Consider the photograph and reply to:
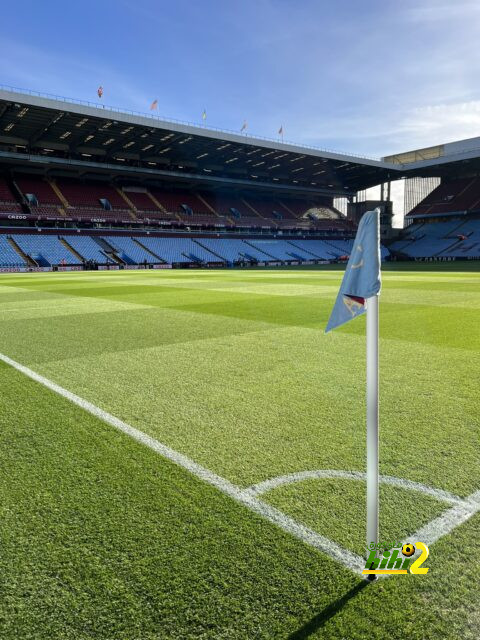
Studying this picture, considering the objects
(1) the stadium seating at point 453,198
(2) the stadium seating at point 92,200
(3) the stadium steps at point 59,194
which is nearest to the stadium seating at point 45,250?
(2) the stadium seating at point 92,200

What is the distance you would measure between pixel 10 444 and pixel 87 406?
109cm

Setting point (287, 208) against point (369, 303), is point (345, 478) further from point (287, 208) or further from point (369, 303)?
point (287, 208)

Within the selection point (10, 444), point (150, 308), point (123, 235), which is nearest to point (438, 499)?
point (10, 444)

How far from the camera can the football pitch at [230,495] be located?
2111 mm

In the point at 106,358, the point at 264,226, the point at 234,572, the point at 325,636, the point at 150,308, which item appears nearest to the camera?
the point at 325,636

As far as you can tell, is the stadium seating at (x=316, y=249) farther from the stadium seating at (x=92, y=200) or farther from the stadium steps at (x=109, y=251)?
the stadium steps at (x=109, y=251)

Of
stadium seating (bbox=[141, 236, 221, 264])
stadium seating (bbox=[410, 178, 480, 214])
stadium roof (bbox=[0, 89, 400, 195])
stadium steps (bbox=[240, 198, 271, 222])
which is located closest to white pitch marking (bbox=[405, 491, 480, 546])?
stadium roof (bbox=[0, 89, 400, 195])

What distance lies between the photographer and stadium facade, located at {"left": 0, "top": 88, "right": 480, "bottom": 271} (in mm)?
48469

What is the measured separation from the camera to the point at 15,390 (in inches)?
221

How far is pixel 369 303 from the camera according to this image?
7.47 feet

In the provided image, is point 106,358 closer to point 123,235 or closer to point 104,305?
point 104,305

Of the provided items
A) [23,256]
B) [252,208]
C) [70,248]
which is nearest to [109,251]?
[70,248]

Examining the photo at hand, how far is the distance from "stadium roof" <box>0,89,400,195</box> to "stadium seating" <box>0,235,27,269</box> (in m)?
10.6

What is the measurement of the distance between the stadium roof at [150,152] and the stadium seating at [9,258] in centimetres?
1060
